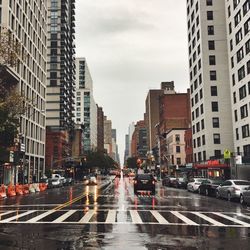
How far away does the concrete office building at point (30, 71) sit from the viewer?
63969 millimetres

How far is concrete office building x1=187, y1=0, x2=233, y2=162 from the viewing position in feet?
230

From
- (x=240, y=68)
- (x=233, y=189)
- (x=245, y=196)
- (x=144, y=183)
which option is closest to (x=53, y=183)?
(x=144, y=183)

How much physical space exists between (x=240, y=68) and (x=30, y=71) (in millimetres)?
40426

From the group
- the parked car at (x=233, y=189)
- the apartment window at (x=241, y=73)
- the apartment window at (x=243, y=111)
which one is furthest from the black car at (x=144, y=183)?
the apartment window at (x=241, y=73)

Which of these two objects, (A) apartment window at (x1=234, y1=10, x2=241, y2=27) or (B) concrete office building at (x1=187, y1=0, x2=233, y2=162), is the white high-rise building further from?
(B) concrete office building at (x1=187, y1=0, x2=233, y2=162)

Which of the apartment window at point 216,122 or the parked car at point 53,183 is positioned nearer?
the parked car at point 53,183

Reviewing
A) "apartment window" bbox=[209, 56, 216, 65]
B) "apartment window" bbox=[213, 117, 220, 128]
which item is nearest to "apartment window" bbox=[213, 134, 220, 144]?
"apartment window" bbox=[213, 117, 220, 128]

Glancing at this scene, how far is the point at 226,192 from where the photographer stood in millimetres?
28719

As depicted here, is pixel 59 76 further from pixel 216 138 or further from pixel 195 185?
pixel 195 185

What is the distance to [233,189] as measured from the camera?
2731 centimetres

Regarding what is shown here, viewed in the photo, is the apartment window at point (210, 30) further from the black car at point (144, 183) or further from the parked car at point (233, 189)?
the parked car at point (233, 189)

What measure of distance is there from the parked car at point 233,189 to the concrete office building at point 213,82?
40166 mm

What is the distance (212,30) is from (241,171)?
115 ft

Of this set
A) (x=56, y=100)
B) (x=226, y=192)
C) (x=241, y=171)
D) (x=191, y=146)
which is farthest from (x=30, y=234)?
(x=56, y=100)
